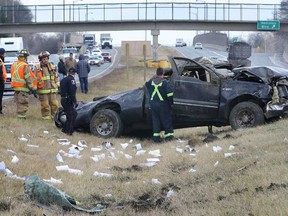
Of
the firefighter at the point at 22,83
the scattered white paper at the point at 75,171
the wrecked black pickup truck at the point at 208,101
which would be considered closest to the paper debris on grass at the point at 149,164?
the scattered white paper at the point at 75,171

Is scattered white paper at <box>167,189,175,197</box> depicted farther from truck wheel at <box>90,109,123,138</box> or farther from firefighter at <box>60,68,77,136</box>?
firefighter at <box>60,68,77,136</box>

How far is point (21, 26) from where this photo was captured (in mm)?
51844

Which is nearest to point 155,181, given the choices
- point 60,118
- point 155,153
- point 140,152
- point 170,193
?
point 170,193

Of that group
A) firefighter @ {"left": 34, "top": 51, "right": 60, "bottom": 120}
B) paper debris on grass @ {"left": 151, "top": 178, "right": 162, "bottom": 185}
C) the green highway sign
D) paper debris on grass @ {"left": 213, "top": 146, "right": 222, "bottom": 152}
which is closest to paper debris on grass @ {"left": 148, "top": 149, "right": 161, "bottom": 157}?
paper debris on grass @ {"left": 213, "top": 146, "right": 222, "bottom": 152}

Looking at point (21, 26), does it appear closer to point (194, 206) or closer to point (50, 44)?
point (194, 206)

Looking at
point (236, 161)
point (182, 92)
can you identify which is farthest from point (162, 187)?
point (182, 92)

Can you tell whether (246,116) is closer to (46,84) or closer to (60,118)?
(60,118)

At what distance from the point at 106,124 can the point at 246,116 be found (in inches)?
124

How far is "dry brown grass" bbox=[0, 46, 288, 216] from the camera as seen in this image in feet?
20.3

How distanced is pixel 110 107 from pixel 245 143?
4054 mm

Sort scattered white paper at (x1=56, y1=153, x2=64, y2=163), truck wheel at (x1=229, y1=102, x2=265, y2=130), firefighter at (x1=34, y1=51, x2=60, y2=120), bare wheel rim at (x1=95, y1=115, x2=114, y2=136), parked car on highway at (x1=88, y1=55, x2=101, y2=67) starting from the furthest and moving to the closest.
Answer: parked car on highway at (x1=88, y1=55, x2=101, y2=67) → firefighter at (x1=34, y1=51, x2=60, y2=120) → bare wheel rim at (x1=95, y1=115, x2=114, y2=136) → truck wheel at (x1=229, y1=102, x2=265, y2=130) → scattered white paper at (x1=56, y1=153, x2=64, y2=163)

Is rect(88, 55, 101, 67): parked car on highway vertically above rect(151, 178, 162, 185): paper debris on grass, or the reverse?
rect(88, 55, 101, 67): parked car on highway

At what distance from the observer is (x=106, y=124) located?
12852 mm

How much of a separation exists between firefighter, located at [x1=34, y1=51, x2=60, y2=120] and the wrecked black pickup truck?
2667 mm
